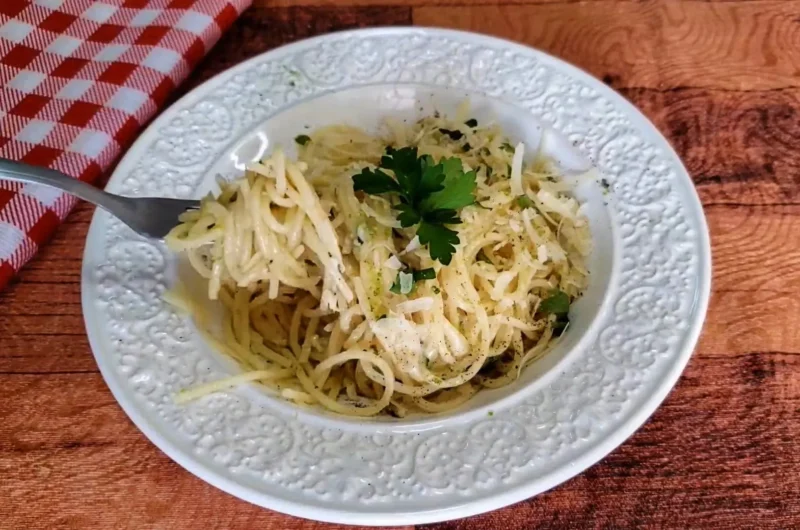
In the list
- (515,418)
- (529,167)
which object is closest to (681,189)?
(529,167)

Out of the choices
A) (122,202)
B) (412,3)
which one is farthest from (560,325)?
(412,3)

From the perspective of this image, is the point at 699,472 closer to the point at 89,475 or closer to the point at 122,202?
the point at 89,475

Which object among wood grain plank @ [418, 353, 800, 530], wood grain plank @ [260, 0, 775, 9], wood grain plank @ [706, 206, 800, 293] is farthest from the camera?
wood grain plank @ [260, 0, 775, 9]

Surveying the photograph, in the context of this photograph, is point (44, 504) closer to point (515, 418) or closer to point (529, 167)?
point (515, 418)

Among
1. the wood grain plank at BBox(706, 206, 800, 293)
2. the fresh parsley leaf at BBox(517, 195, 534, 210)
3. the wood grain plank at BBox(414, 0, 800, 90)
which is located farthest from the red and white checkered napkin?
the wood grain plank at BBox(706, 206, 800, 293)

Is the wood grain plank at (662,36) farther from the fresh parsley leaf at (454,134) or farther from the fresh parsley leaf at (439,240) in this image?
the fresh parsley leaf at (439,240)

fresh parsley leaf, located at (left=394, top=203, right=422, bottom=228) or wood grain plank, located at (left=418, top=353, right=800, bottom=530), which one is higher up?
fresh parsley leaf, located at (left=394, top=203, right=422, bottom=228)

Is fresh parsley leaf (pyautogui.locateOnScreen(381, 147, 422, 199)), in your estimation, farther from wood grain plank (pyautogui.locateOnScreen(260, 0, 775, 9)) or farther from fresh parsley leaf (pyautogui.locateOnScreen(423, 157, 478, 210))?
wood grain plank (pyautogui.locateOnScreen(260, 0, 775, 9))

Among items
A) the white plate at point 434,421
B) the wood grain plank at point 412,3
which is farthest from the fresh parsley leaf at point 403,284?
the wood grain plank at point 412,3
